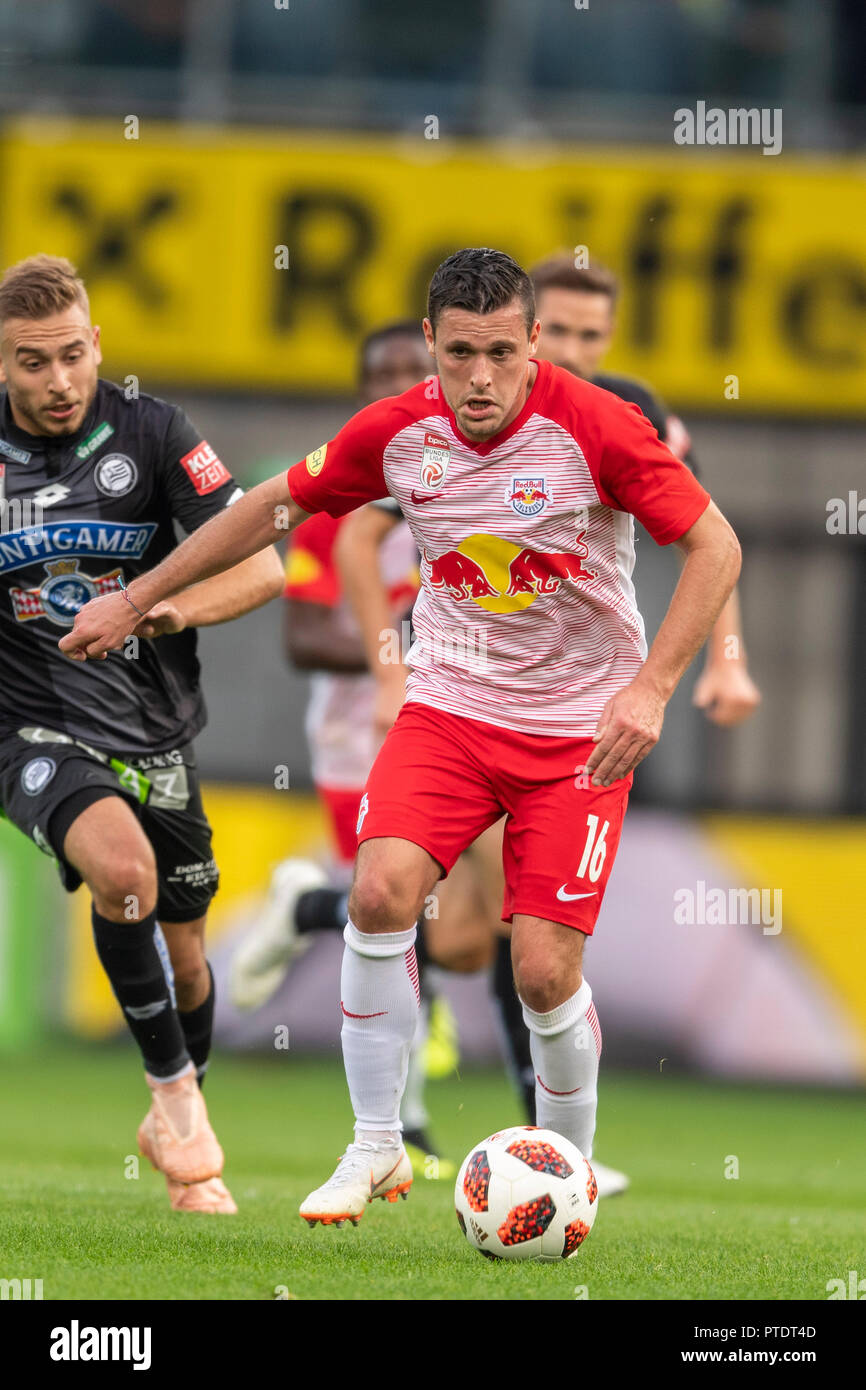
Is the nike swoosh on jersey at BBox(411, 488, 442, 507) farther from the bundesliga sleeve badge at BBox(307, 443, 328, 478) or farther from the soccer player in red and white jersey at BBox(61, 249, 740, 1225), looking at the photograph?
the bundesliga sleeve badge at BBox(307, 443, 328, 478)

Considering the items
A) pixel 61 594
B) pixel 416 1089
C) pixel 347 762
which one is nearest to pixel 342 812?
pixel 347 762

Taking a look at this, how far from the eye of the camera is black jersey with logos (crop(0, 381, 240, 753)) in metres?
5.40

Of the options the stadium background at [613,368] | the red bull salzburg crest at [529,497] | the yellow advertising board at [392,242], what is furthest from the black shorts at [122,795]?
the yellow advertising board at [392,242]

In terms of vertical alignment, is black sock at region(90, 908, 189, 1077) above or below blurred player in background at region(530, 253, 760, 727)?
below

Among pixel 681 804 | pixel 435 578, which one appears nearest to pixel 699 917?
pixel 681 804

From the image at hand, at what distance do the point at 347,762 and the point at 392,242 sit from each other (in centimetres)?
459

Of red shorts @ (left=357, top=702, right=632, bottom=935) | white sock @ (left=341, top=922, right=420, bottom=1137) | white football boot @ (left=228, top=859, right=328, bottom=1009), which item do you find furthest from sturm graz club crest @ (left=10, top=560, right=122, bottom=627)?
white football boot @ (left=228, top=859, right=328, bottom=1009)

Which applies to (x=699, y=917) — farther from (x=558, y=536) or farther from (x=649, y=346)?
(x=558, y=536)

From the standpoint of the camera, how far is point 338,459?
15.7 ft

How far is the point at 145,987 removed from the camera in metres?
5.42

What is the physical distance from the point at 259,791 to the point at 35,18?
17.0ft

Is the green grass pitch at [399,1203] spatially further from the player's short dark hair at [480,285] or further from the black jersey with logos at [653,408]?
the black jersey with logos at [653,408]

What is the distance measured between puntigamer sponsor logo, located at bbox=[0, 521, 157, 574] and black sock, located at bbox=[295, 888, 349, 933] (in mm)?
2183

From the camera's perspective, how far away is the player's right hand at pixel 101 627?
15.7 ft
